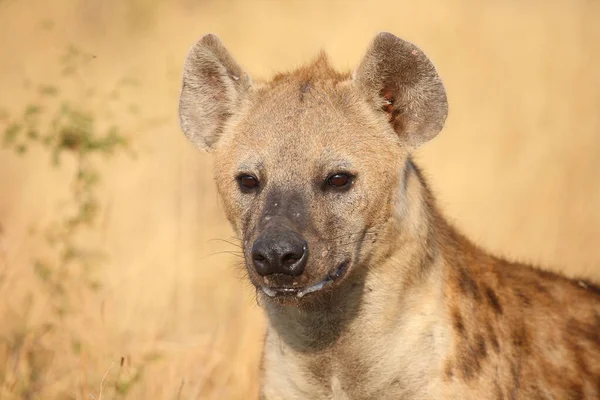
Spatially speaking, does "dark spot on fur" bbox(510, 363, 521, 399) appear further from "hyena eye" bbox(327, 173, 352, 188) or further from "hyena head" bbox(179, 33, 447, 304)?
"hyena eye" bbox(327, 173, 352, 188)

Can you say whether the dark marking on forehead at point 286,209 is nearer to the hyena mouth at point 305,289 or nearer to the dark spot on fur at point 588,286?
the hyena mouth at point 305,289

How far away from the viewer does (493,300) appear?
12.7 feet

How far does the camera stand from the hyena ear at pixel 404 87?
3.68 m

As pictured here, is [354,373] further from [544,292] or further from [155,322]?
[155,322]

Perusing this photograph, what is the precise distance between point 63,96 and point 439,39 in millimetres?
3105

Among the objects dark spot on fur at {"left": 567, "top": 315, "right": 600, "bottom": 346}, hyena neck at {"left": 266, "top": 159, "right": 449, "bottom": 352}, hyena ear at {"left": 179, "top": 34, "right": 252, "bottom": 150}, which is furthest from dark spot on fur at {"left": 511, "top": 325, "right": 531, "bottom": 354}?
hyena ear at {"left": 179, "top": 34, "right": 252, "bottom": 150}

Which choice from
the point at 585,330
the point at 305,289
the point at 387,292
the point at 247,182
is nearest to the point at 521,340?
the point at 585,330

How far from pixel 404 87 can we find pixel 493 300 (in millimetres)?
838

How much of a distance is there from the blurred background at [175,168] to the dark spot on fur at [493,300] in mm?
825

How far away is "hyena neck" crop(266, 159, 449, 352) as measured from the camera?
364 centimetres

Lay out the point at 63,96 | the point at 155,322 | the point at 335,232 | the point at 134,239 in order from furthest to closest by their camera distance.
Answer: the point at 63,96 → the point at 134,239 → the point at 155,322 → the point at 335,232

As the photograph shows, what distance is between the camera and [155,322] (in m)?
5.72

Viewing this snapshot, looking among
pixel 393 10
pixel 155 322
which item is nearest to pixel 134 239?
pixel 155 322

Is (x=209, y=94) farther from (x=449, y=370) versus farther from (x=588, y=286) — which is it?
(x=588, y=286)
